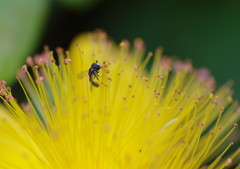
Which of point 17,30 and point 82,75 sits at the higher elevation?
point 17,30

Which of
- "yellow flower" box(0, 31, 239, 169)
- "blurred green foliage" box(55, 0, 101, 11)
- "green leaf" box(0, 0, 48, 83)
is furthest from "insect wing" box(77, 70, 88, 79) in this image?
"blurred green foliage" box(55, 0, 101, 11)

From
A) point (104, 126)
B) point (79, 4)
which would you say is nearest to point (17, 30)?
point (79, 4)

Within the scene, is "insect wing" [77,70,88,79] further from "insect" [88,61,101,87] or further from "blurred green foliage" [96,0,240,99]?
"blurred green foliage" [96,0,240,99]

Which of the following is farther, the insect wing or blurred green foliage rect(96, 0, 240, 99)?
blurred green foliage rect(96, 0, 240, 99)

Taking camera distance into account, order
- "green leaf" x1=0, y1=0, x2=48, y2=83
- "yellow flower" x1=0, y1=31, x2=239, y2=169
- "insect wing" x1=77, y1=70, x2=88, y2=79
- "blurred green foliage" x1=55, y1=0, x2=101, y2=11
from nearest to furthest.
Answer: "yellow flower" x1=0, y1=31, x2=239, y2=169 → "insect wing" x1=77, y1=70, x2=88, y2=79 → "green leaf" x1=0, y1=0, x2=48, y2=83 → "blurred green foliage" x1=55, y1=0, x2=101, y2=11

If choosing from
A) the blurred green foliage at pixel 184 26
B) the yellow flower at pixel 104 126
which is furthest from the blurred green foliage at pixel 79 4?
the yellow flower at pixel 104 126

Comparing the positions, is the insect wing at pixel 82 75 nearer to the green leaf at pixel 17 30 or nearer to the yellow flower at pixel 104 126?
the yellow flower at pixel 104 126

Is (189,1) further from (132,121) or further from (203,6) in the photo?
(132,121)

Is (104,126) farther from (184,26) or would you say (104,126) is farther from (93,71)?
(184,26)
